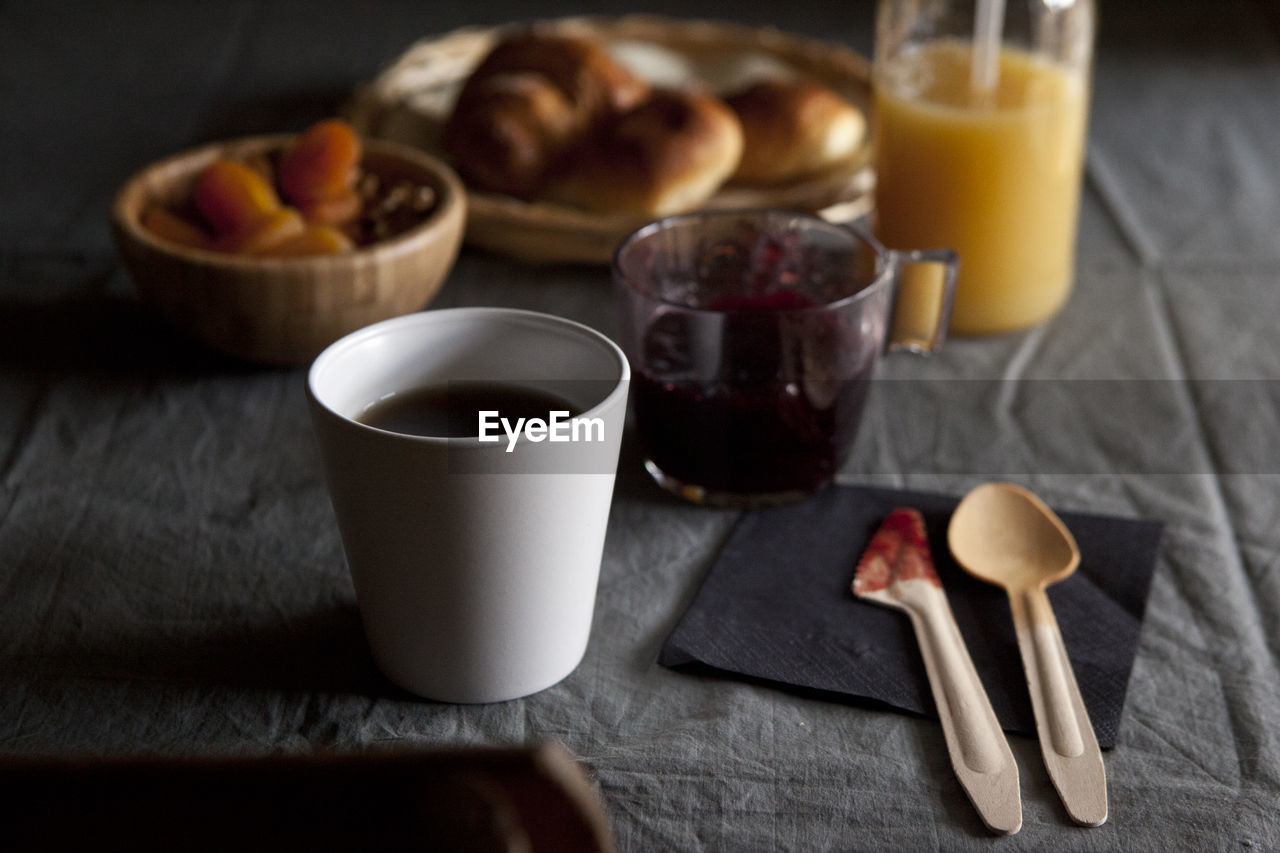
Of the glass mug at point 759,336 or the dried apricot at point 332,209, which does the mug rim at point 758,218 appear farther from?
the dried apricot at point 332,209

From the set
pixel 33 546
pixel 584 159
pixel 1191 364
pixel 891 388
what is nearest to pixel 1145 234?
pixel 1191 364

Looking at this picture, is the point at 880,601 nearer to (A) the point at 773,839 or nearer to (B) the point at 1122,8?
(A) the point at 773,839

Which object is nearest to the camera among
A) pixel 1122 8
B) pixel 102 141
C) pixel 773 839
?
pixel 773 839

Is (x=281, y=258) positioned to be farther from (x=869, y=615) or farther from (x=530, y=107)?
(x=869, y=615)

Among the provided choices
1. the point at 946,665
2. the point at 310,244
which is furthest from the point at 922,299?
the point at 310,244

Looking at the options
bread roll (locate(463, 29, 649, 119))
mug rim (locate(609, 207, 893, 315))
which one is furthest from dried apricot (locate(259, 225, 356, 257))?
bread roll (locate(463, 29, 649, 119))

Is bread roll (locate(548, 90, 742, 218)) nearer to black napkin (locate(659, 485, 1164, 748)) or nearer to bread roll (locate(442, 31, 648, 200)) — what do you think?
bread roll (locate(442, 31, 648, 200))
